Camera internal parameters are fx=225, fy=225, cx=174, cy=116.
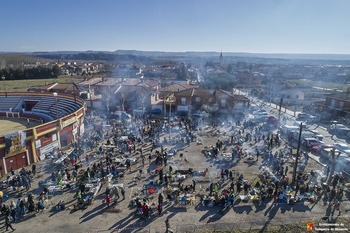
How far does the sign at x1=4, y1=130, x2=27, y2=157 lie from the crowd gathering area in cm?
169

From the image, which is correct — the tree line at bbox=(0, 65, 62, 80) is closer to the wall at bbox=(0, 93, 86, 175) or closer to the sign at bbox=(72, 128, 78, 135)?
the sign at bbox=(72, 128, 78, 135)

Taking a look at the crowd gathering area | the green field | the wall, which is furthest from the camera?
the green field

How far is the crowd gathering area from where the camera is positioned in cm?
1381

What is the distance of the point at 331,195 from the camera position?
48.8 ft

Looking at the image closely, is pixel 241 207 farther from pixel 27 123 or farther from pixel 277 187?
pixel 27 123

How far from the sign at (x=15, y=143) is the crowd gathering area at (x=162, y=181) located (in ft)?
5.55

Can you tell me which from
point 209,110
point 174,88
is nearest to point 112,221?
point 209,110

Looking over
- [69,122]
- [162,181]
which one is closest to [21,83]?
[69,122]

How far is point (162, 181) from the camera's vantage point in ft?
55.4

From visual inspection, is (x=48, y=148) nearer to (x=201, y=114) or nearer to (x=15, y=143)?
(x=15, y=143)

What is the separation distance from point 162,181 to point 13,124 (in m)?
26.1

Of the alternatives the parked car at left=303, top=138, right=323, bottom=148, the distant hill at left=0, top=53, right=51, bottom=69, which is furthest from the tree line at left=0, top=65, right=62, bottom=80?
the parked car at left=303, top=138, right=323, bottom=148

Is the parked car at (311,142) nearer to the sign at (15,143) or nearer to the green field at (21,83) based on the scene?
the sign at (15,143)

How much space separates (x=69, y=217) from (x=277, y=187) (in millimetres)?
13418
